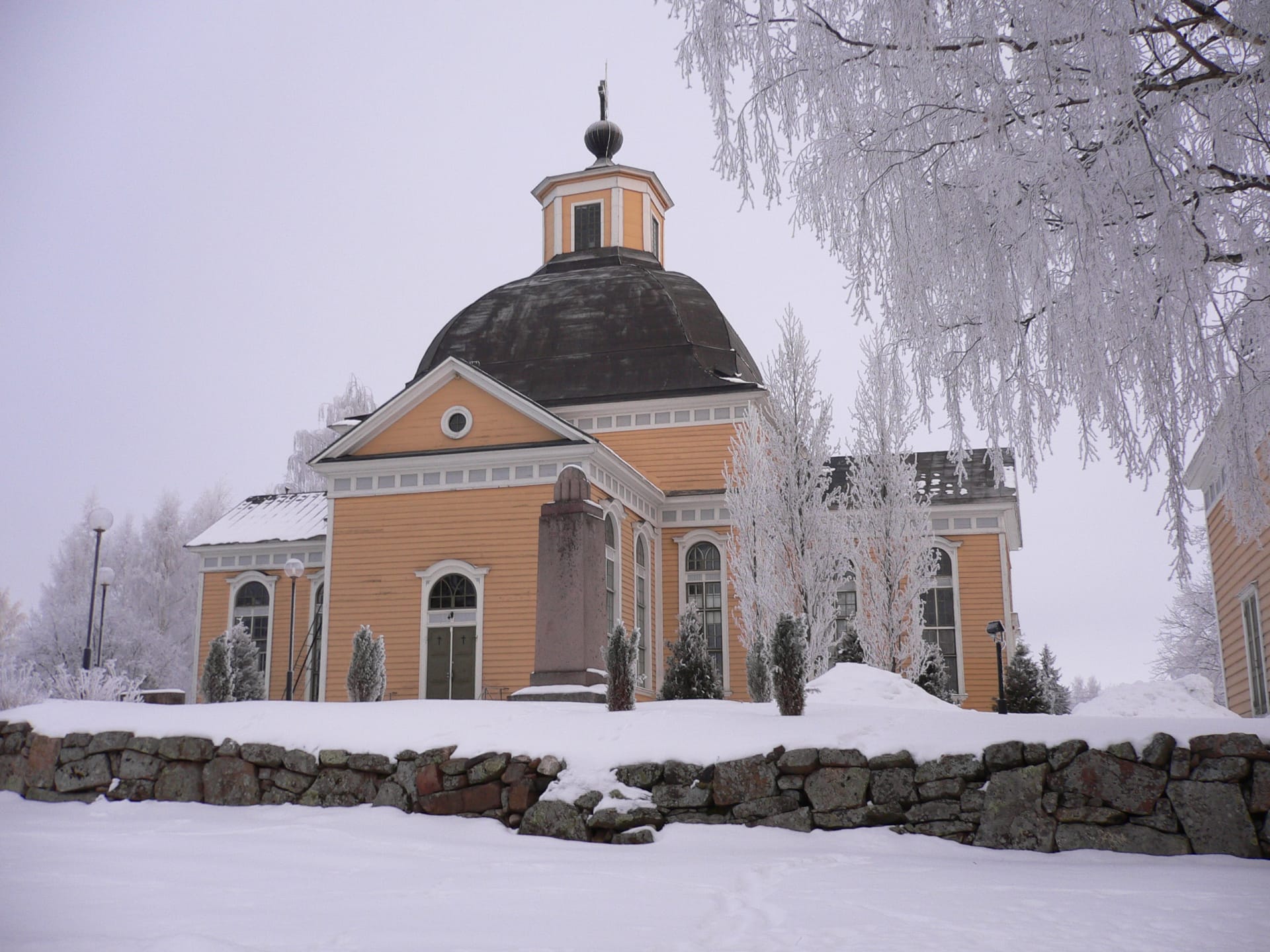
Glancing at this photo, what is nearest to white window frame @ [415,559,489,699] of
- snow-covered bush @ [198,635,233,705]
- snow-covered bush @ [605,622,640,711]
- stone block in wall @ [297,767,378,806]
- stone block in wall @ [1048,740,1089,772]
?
snow-covered bush @ [198,635,233,705]

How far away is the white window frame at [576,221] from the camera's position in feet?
93.2

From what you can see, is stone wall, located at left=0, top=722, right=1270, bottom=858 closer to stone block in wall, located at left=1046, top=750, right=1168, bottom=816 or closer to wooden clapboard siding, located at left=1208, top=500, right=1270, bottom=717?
stone block in wall, located at left=1046, top=750, right=1168, bottom=816

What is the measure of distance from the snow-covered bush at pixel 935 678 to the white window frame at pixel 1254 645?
183 inches

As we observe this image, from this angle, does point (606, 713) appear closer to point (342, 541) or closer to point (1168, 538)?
point (1168, 538)

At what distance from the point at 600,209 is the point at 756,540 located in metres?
13.1

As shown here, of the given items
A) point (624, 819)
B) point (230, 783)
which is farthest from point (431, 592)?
point (624, 819)

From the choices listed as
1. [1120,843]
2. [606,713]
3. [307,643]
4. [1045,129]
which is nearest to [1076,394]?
[1045,129]

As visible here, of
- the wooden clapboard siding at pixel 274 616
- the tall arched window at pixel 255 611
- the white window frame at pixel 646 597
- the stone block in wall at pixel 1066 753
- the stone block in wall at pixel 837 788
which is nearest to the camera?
the stone block in wall at pixel 1066 753

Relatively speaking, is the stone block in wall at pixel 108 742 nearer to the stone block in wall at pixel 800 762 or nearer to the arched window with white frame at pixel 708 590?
the stone block in wall at pixel 800 762

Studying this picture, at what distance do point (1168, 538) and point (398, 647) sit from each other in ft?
43.8

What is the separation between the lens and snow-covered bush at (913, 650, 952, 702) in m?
17.8

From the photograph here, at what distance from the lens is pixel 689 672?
14.0 m

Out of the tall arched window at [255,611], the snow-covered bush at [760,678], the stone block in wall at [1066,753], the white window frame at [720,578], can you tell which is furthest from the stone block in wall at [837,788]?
the tall arched window at [255,611]

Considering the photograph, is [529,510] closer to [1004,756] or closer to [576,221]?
[1004,756]
